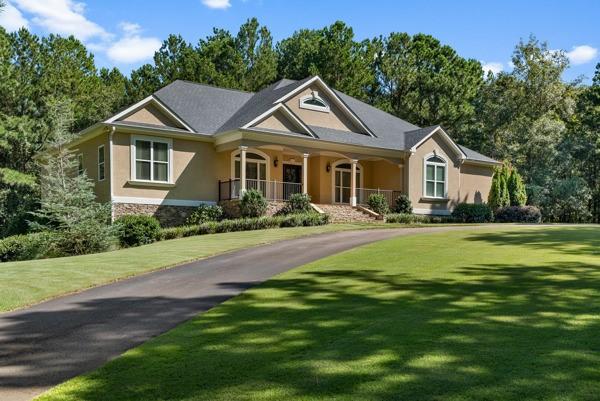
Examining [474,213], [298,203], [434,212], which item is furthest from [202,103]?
[474,213]

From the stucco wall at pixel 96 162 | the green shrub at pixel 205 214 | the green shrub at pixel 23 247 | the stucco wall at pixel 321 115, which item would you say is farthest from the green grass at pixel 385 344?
the stucco wall at pixel 321 115

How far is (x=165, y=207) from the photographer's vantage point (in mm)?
25406

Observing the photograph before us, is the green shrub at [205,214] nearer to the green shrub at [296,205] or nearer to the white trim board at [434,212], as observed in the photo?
the green shrub at [296,205]

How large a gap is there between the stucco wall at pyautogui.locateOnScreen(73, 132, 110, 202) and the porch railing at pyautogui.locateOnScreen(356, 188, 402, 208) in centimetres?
1346

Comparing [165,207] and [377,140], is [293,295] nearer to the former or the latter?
[165,207]

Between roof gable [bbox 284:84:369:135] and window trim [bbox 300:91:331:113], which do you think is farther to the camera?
window trim [bbox 300:91:331:113]

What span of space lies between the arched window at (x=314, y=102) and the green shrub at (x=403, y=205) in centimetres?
629

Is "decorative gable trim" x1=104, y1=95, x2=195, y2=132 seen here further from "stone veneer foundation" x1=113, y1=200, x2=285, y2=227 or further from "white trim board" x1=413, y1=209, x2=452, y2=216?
"white trim board" x1=413, y1=209, x2=452, y2=216

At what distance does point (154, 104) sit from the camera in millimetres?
25344

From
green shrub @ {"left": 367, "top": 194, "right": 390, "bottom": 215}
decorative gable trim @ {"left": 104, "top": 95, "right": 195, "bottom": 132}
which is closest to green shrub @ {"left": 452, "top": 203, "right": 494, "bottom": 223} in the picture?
green shrub @ {"left": 367, "top": 194, "right": 390, "bottom": 215}

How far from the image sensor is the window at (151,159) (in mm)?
24906

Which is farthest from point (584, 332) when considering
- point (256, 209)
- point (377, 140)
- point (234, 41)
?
point (234, 41)

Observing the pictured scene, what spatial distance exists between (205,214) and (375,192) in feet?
35.6

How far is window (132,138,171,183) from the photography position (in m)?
24.9
